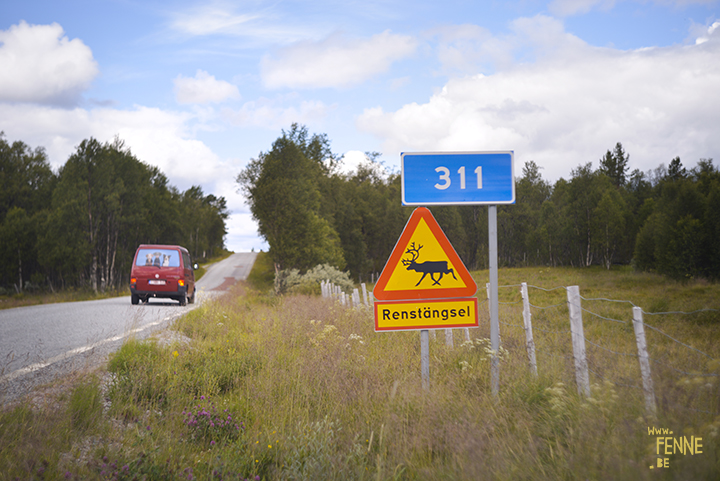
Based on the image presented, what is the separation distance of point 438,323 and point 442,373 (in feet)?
2.92

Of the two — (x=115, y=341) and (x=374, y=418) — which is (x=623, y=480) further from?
(x=115, y=341)

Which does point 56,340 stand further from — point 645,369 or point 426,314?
point 645,369

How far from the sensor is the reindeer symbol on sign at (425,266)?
443 cm

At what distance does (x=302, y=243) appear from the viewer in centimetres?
3631

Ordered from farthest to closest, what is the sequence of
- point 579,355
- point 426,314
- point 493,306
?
point 493,306
point 426,314
point 579,355

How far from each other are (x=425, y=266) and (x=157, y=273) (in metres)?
13.2

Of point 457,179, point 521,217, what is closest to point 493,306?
point 457,179

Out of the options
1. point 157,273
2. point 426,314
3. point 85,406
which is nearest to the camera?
point 85,406

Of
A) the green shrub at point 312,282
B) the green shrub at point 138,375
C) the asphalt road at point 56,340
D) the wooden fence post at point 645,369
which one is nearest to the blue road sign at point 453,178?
the wooden fence post at point 645,369

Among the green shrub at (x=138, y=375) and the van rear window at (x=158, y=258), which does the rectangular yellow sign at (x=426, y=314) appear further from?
the van rear window at (x=158, y=258)

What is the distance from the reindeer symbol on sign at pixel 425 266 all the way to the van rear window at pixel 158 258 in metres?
12.9

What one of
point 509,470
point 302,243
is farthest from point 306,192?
point 509,470

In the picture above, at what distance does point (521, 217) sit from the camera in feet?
192

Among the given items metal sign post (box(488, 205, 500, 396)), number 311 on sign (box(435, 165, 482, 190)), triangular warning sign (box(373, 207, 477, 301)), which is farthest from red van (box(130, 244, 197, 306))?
metal sign post (box(488, 205, 500, 396))
